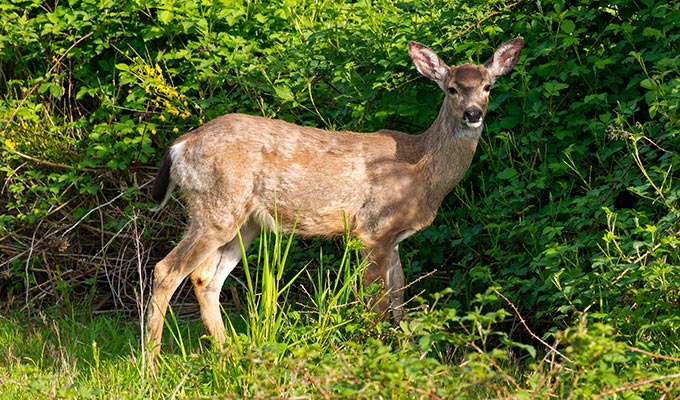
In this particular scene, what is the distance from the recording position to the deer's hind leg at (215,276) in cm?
660

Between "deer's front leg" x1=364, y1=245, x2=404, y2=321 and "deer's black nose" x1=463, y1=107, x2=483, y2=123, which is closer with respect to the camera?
"deer's black nose" x1=463, y1=107, x2=483, y2=123

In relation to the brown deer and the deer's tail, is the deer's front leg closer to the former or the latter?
the brown deer

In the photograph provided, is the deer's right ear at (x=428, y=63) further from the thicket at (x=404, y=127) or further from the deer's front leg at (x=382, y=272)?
the deer's front leg at (x=382, y=272)

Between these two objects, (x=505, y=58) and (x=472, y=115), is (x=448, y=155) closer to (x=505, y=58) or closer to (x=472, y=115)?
(x=472, y=115)

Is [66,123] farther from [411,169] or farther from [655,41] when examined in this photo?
[655,41]

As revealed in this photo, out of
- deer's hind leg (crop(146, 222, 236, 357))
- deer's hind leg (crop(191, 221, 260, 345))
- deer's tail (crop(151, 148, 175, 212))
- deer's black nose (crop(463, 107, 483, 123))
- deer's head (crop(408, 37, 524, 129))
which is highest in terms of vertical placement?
deer's head (crop(408, 37, 524, 129))

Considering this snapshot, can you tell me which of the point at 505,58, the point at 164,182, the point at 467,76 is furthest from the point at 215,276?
the point at 505,58

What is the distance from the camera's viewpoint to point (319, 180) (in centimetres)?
649

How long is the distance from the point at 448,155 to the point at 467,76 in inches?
20.7

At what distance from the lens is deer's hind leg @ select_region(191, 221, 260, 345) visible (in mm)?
6602

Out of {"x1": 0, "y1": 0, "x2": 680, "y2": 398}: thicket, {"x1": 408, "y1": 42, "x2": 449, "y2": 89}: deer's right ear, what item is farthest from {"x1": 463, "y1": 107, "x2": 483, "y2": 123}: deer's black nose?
{"x1": 408, "y1": 42, "x2": 449, "y2": 89}: deer's right ear

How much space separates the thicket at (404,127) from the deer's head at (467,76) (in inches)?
5.8

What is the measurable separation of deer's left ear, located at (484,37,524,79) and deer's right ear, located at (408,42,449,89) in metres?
0.29

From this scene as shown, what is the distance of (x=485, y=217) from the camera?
256 inches
